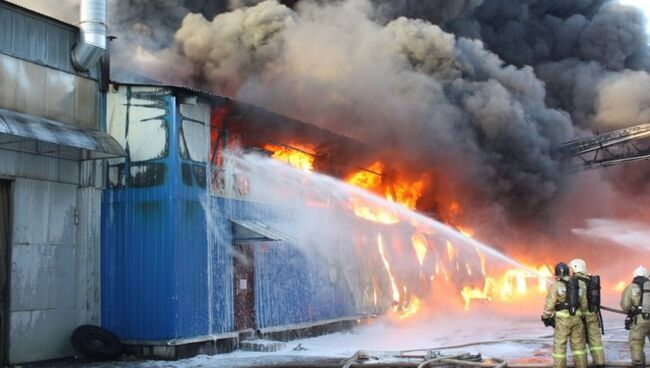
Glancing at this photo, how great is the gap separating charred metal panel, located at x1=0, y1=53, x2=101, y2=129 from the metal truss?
1674 cm

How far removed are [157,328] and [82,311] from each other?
5.02ft

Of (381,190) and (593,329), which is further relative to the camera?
(381,190)

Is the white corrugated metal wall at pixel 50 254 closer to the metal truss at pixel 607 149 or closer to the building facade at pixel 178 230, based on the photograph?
the building facade at pixel 178 230

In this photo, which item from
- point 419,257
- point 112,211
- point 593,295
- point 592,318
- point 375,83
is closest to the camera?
point 593,295

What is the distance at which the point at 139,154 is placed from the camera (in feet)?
40.8

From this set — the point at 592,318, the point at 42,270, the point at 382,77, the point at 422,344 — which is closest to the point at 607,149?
the point at 382,77

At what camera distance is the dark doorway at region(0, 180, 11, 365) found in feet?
36.1

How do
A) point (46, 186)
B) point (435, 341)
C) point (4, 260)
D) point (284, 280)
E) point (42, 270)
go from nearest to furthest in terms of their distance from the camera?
point (4, 260), point (42, 270), point (46, 186), point (435, 341), point (284, 280)

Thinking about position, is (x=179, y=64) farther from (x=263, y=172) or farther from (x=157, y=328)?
A: (x=157, y=328)

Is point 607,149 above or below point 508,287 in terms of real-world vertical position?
above

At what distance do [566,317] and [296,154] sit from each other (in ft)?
27.8

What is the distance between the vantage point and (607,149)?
2320cm

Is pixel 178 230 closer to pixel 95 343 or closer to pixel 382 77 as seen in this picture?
pixel 95 343

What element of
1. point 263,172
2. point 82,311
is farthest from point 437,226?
point 82,311
